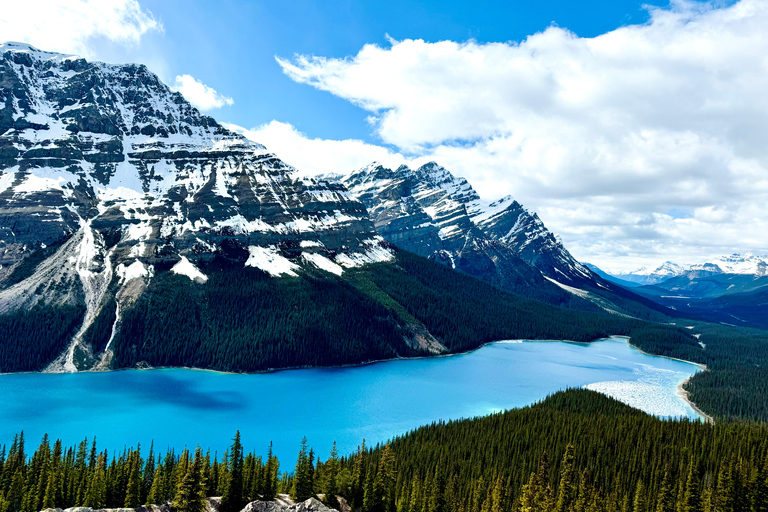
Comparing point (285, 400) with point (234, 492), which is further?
point (285, 400)

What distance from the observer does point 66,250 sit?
181750 mm

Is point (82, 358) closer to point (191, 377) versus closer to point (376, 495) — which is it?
point (191, 377)

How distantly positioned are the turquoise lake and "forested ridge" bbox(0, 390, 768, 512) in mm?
14344

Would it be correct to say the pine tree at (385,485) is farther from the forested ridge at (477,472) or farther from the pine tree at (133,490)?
the pine tree at (133,490)

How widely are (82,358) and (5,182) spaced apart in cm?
9233

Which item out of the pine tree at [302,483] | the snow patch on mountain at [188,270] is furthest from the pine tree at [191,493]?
the snow patch on mountain at [188,270]

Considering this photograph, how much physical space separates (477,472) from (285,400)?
62.1 metres

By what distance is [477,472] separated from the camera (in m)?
72.2

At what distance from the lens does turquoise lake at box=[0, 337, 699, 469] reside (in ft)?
313

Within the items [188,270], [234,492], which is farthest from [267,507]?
[188,270]

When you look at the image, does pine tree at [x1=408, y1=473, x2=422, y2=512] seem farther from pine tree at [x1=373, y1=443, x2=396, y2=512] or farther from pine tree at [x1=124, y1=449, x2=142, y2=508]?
pine tree at [x1=124, y1=449, x2=142, y2=508]

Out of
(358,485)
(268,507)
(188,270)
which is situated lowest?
(268,507)

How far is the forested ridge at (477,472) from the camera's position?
5503 centimetres

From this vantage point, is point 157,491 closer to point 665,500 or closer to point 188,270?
point 665,500
